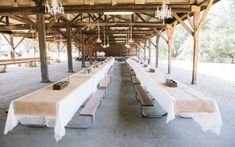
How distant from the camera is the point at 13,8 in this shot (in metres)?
8.27

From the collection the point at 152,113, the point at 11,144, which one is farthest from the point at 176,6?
the point at 11,144

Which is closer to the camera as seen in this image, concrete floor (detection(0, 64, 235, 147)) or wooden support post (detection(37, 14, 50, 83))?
concrete floor (detection(0, 64, 235, 147))

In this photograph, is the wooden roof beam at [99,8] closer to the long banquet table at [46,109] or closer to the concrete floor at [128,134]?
the concrete floor at [128,134]

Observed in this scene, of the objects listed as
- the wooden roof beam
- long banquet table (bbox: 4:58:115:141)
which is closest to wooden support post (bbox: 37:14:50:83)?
the wooden roof beam

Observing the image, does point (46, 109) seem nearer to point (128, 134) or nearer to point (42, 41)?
point (128, 134)

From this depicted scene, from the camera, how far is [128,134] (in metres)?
3.46

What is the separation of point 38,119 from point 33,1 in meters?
6.07

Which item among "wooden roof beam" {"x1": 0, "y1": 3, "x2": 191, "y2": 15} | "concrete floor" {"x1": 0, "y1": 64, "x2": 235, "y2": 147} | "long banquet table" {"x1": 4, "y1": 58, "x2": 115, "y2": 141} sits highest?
"wooden roof beam" {"x1": 0, "y1": 3, "x2": 191, "y2": 15}

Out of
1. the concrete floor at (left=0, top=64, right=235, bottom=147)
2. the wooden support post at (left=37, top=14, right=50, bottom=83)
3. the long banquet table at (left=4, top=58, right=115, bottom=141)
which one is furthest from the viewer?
the wooden support post at (left=37, top=14, right=50, bottom=83)

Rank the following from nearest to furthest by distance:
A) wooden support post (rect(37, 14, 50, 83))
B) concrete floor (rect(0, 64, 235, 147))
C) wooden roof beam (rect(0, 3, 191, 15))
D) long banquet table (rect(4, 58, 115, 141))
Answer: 1. long banquet table (rect(4, 58, 115, 141))
2. concrete floor (rect(0, 64, 235, 147))
3. wooden roof beam (rect(0, 3, 191, 15))
4. wooden support post (rect(37, 14, 50, 83))

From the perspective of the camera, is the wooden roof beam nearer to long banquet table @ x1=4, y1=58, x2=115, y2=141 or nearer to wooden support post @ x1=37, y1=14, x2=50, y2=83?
wooden support post @ x1=37, y1=14, x2=50, y2=83

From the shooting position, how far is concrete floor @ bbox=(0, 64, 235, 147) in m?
3.13

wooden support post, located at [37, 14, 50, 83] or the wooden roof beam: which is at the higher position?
the wooden roof beam

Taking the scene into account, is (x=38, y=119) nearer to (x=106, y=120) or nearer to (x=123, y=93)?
(x=106, y=120)
